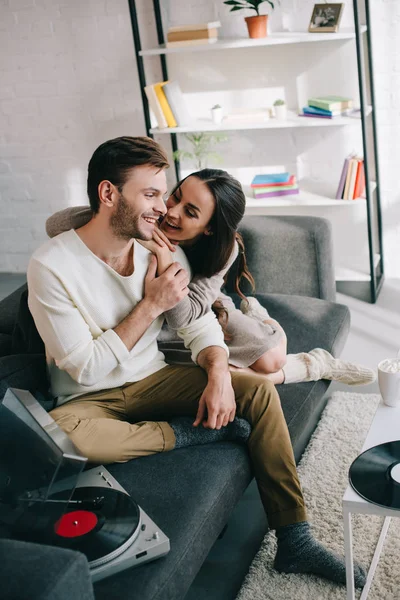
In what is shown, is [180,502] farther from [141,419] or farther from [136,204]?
[136,204]

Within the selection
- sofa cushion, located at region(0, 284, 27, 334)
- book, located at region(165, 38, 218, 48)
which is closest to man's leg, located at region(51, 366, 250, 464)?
sofa cushion, located at region(0, 284, 27, 334)

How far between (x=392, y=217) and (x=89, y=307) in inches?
90.2

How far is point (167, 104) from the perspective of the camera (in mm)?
3811

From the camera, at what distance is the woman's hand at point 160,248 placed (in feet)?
7.10

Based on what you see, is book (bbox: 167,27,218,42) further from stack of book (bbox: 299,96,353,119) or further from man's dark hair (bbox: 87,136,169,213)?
man's dark hair (bbox: 87,136,169,213)

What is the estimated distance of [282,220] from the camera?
293 cm

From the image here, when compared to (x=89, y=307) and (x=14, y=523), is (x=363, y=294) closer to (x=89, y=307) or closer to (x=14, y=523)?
(x=89, y=307)

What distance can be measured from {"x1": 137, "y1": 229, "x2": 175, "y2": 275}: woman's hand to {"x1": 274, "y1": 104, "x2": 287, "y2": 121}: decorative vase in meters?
1.71

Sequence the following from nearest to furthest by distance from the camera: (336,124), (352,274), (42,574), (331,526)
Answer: (42,574), (331,526), (336,124), (352,274)

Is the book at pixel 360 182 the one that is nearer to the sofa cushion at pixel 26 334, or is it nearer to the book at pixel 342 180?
the book at pixel 342 180

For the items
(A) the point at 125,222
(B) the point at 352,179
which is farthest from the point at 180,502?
(B) the point at 352,179

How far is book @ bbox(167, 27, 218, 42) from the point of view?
3598 mm

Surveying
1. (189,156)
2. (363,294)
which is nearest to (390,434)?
(363,294)

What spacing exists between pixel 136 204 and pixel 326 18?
1925 millimetres
